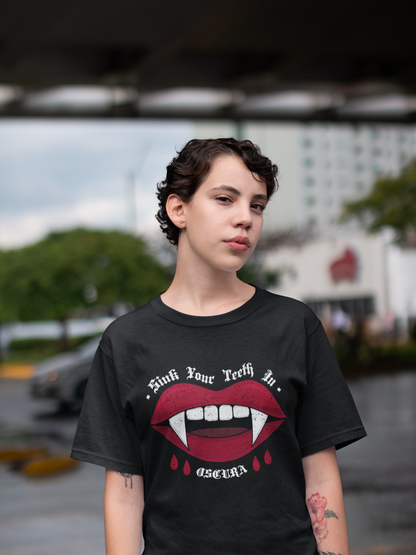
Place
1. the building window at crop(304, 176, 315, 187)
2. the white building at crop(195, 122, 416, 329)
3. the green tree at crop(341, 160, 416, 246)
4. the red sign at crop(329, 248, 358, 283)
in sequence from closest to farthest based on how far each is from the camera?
the green tree at crop(341, 160, 416, 246)
the white building at crop(195, 122, 416, 329)
the red sign at crop(329, 248, 358, 283)
the building window at crop(304, 176, 315, 187)

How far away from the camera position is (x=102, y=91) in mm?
9922

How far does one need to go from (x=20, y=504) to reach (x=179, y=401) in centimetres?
455

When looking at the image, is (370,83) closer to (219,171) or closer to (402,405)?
(402,405)

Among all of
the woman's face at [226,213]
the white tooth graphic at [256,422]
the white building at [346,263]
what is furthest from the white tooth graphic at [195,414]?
the white building at [346,263]

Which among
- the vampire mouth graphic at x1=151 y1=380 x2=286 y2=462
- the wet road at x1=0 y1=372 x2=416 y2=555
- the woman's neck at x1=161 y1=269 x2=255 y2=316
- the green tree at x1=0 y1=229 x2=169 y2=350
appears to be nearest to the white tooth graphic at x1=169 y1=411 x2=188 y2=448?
the vampire mouth graphic at x1=151 y1=380 x2=286 y2=462

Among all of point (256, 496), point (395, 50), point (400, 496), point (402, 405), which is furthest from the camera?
point (402, 405)

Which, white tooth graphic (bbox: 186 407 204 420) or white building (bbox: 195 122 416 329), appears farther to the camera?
white building (bbox: 195 122 416 329)

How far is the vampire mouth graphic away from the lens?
53.5 inches

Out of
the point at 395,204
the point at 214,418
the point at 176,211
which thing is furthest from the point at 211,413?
the point at 395,204

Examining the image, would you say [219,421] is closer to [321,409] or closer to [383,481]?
[321,409]

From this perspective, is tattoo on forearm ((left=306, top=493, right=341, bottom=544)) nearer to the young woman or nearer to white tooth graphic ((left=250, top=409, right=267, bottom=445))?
the young woman

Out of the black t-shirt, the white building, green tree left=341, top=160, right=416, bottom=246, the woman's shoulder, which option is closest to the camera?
the black t-shirt

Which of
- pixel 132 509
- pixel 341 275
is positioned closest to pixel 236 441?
pixel 132 509

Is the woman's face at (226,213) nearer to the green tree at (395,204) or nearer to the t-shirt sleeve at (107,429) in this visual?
the t-shirt sleeve at (107,429)
